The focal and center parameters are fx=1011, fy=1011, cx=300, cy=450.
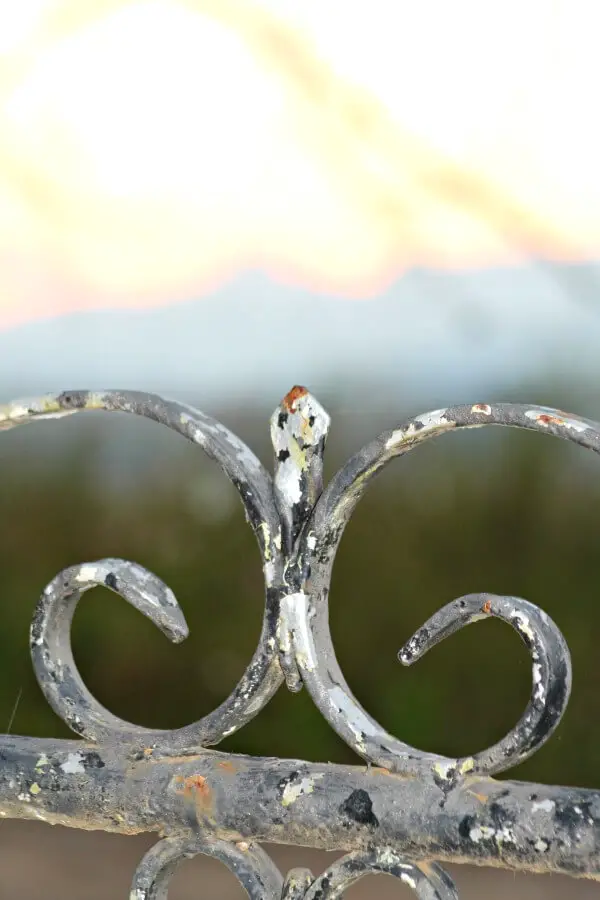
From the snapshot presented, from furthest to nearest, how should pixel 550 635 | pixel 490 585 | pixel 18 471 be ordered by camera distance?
pixel 18 471 < pixel 490 585 < pixel 550 635

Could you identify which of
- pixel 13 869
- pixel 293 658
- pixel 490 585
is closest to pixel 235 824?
pixel 293 658

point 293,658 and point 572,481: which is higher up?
point 572,481

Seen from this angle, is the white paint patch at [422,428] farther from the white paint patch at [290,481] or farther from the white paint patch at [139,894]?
the white paint patch at [139,894]

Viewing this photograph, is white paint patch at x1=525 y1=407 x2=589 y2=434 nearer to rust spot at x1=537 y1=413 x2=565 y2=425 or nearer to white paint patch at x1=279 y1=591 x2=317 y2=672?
rust spot at x1=537 y1=413 x2=565 y2=425

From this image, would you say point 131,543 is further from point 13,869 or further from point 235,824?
point 235,824

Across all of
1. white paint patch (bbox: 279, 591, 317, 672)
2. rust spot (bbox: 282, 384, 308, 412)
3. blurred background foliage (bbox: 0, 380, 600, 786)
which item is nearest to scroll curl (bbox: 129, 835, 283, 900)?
white paint patch (bbox: 279, 591, 317, 672)

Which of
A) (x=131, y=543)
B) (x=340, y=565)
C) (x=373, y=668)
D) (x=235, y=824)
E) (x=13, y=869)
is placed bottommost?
(x=235, y=824)

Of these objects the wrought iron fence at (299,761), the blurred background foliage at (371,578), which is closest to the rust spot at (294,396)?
the wrought iron fence at (299,761)
